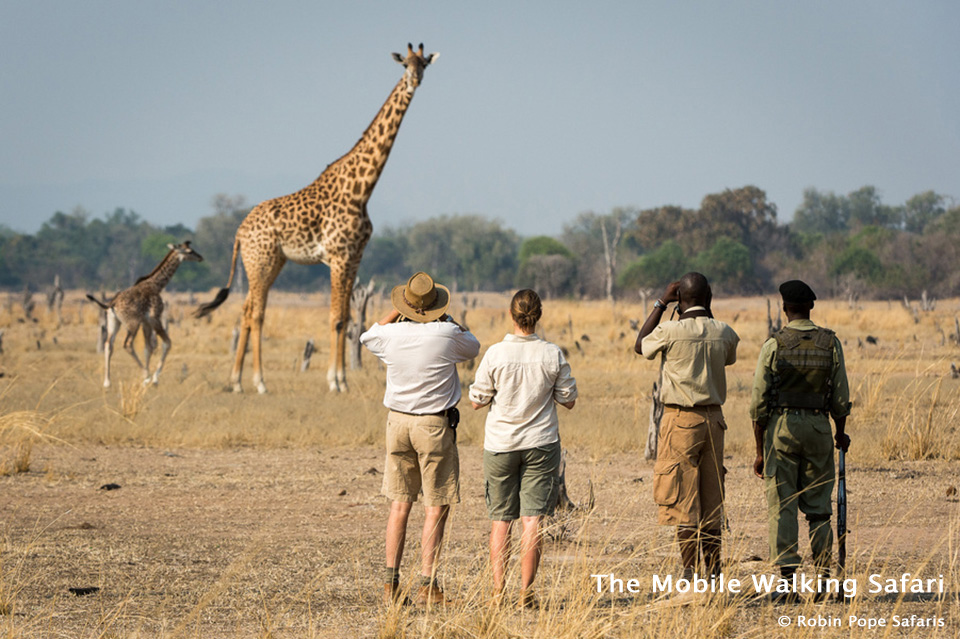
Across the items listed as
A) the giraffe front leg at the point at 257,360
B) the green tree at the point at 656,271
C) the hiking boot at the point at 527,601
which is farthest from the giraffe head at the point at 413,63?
the green tree at the point at 656,271

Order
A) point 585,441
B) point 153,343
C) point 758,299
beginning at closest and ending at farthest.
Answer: point 585,441
point 153,343
point 758,299

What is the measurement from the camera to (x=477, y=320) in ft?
91.9

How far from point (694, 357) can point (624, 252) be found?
55.6m

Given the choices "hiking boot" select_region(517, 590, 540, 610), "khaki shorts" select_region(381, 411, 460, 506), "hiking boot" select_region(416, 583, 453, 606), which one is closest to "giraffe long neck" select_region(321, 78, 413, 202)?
"khaki shorts" select_region(381, 411, 460, 506)

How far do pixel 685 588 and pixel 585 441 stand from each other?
5.14 metres

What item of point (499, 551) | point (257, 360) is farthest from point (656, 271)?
point (499, 551)

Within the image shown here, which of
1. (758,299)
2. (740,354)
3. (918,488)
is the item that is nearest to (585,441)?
(918,488)

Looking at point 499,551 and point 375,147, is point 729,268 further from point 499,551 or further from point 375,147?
point 499,551

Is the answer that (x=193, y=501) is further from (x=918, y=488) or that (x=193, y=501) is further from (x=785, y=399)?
(x=918, y=488)

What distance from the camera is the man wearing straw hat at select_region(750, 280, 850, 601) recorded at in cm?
470

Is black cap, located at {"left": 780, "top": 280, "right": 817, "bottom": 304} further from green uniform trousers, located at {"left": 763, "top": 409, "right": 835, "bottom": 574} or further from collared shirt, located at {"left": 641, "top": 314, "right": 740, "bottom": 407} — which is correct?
green uniform trousers, located at {"left": 763, "top": 409, "right": 835, "bottom": 574}

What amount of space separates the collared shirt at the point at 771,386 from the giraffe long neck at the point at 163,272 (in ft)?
33.8

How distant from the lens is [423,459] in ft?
15.6

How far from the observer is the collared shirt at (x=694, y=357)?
4684 millimetres
